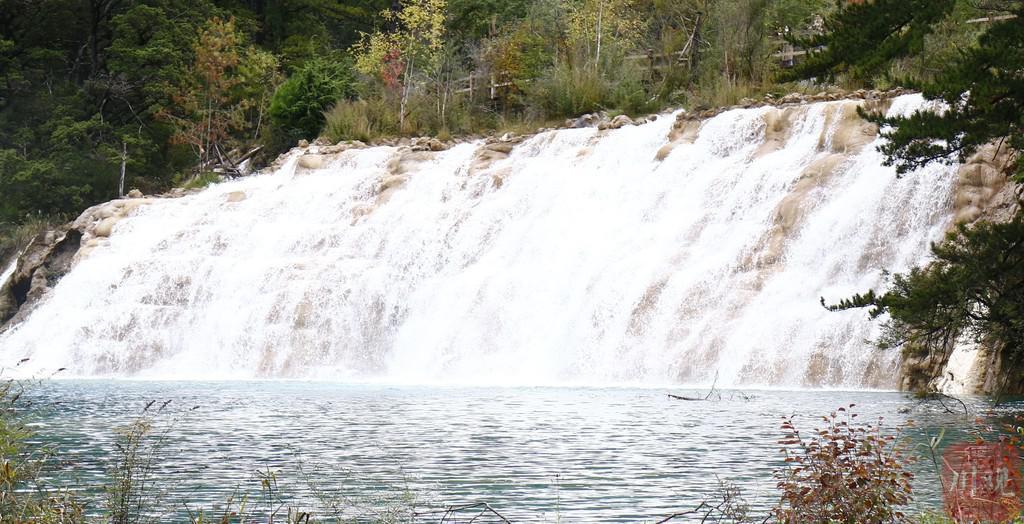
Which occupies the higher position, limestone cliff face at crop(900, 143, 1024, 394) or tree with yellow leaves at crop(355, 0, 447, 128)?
tree with yellow leaves at crop(355, 0, 447, 128)

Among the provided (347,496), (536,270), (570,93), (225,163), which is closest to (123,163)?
(225,163)

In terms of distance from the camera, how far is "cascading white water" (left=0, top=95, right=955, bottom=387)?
22.6 metres

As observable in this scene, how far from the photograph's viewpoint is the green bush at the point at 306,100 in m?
43.1

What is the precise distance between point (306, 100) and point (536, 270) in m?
18.7

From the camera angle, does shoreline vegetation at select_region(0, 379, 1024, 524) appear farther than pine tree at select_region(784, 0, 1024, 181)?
No

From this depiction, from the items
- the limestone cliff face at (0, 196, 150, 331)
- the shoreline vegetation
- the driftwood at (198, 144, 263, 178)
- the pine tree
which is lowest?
the limestone cliff face at (0, 196, 150, 331)

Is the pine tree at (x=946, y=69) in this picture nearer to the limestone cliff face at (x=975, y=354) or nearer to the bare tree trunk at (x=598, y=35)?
the limestone cliff face at (x=975, y=354)

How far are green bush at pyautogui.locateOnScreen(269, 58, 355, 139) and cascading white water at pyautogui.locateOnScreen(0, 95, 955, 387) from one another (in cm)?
878

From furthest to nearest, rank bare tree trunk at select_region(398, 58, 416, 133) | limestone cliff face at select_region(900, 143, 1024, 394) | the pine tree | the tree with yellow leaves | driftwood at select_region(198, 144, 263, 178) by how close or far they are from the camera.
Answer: driftwood at select_region(198, 144, 263, 178)
the tree with yellow leaves
bare tree trunk at select_region(398, 58, 416, 133)
limestone cliff face at select_region(900, 143, 1024, 394)
the pine tree

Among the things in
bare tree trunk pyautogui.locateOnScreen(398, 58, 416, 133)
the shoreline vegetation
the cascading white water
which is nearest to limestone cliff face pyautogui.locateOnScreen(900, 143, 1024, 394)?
the cascading white water

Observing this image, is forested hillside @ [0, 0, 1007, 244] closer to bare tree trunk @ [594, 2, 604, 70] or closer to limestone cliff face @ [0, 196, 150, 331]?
bare tree trunk @ [594, 2, 604, 70]

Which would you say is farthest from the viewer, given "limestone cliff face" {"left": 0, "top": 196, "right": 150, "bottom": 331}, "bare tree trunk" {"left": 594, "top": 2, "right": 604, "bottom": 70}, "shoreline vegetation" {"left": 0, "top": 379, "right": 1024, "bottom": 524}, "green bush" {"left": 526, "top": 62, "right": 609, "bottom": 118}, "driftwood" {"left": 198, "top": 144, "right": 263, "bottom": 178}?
"driftwood" {"left": 198, "top": 144, "right": 263, "bottom": 178}

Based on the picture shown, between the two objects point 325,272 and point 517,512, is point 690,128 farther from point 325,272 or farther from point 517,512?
point 517,512

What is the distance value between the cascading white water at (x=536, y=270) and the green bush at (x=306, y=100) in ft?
28.8
